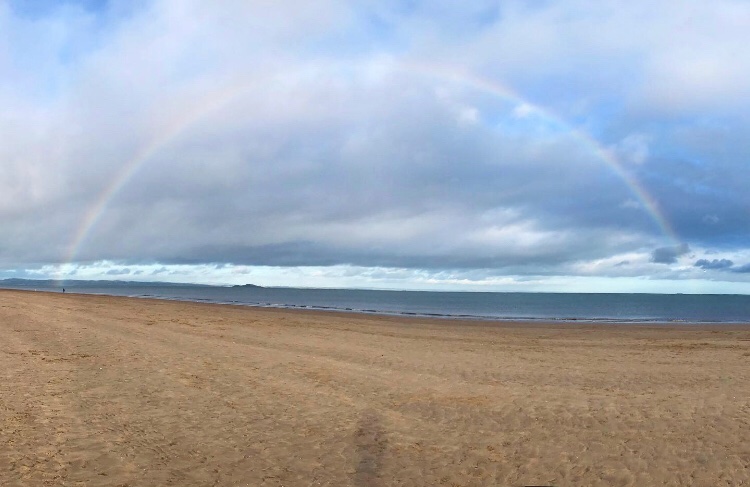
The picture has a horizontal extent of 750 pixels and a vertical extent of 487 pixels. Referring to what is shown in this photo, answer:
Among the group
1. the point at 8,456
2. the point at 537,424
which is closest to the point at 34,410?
the point at 8,456

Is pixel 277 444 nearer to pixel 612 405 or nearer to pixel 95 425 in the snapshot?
pixel 95 425

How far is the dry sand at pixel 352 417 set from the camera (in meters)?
8.85

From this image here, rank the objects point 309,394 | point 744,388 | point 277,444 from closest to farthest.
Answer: point 277,444 → point 309,394 → point 744,388

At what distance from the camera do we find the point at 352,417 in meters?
12.2

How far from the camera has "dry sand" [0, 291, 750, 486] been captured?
29.0ft

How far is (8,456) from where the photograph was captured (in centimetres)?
859

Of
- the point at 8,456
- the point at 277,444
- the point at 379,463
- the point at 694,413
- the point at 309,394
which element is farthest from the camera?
the point at 309,394

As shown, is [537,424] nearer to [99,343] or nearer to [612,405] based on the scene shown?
[612,405]

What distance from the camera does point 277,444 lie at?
1015 centimetres

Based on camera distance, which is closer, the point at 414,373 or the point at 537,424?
the point at 537,424

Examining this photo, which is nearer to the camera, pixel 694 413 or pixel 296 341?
pixel 694 413

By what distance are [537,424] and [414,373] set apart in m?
6.79

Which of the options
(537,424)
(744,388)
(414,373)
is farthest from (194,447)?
(744,388)

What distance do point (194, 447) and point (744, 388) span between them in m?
16.0
